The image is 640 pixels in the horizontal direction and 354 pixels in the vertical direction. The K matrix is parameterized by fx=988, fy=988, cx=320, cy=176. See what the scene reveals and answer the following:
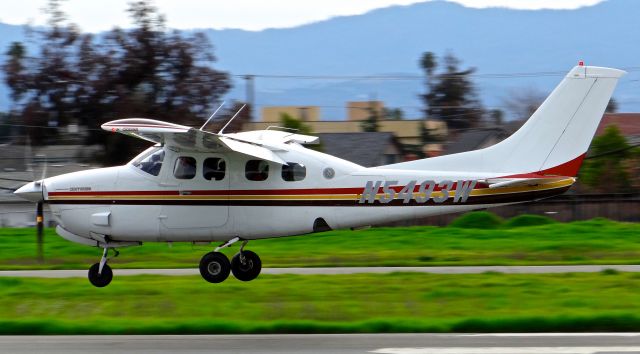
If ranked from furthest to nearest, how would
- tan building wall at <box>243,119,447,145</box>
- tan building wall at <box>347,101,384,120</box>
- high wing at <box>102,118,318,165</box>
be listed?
tan building wall at <box>347,101,384,120</box>, tan building wall at <box>243,119,447,145</box>, high wing at <box>102,118,318,165</box>

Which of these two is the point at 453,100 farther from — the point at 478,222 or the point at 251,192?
the point at 251,192

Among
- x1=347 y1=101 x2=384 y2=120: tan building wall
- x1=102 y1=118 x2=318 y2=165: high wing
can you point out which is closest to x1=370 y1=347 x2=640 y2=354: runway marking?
x1=102 y1=118 x2=318 y2=165: high wing

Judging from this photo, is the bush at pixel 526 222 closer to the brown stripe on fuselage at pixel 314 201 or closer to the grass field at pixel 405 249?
the grass field at pixel 405 249

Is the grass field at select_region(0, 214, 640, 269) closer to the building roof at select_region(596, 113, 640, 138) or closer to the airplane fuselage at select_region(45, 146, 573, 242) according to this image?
the airplane fuselage at select_region(45, 146, 573, 242)

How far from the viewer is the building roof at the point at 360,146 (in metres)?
45.5

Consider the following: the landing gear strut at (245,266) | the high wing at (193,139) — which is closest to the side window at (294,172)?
the high wing at (193,139)

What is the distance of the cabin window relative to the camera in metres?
16.2

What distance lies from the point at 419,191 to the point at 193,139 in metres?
3.63

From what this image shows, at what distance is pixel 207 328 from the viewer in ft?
40.3

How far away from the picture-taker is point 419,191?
15586 mm

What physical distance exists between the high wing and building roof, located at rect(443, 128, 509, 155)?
33.6 m

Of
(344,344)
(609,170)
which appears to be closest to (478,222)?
(609,170)

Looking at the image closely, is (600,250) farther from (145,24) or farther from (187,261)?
(145,24)

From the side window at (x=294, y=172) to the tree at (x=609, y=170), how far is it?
23918 mm
